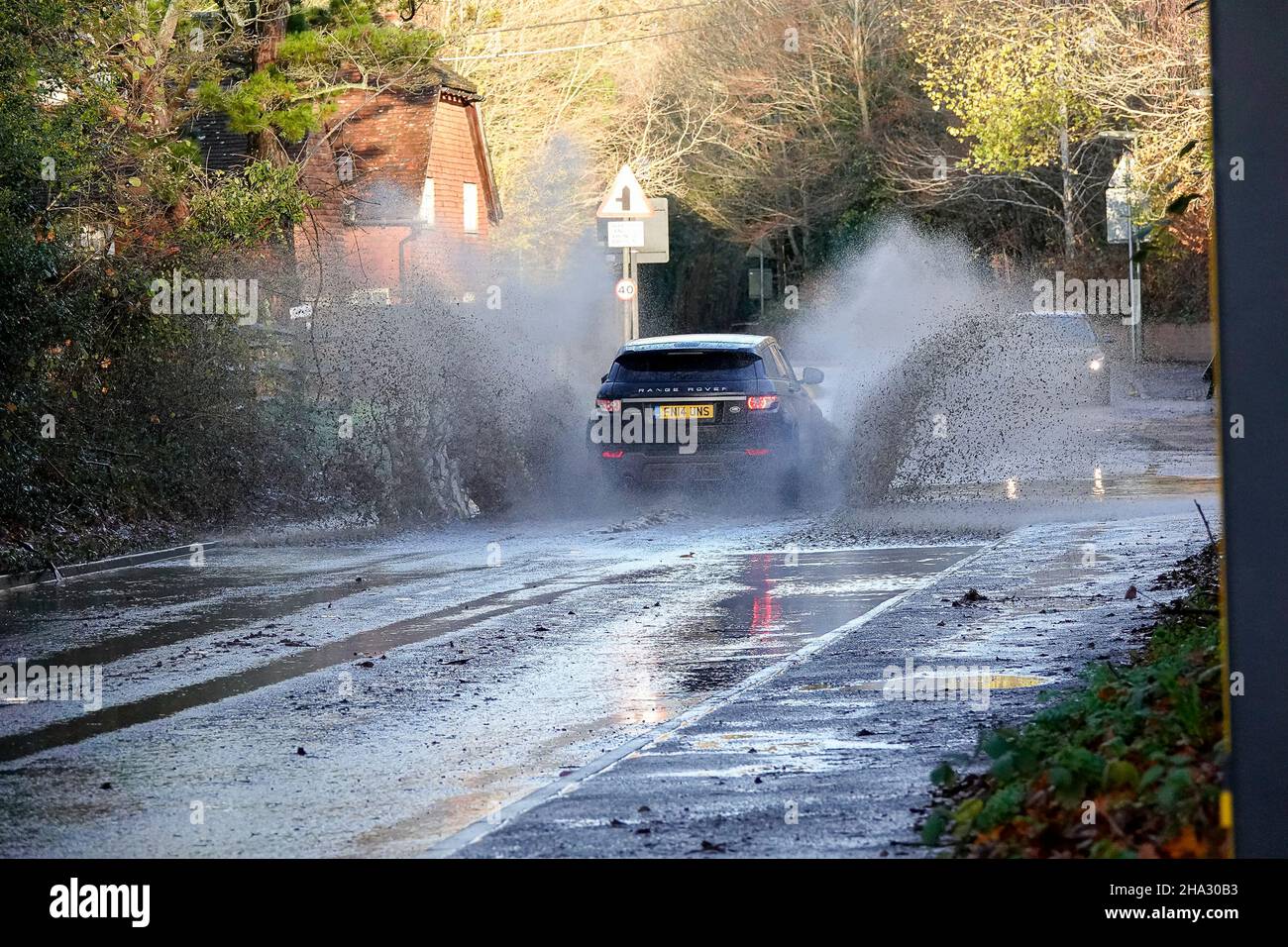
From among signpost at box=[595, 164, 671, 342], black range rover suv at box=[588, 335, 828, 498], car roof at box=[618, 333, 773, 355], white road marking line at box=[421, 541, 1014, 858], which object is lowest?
white road marking line at box=[421, 541, 1014, 858]

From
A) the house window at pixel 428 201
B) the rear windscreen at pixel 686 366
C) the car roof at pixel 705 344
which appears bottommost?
the rear windscreen at pixel 686 366

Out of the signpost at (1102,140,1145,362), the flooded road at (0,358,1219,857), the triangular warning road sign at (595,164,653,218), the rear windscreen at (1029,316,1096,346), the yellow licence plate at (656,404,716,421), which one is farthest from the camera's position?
the rear windscreen at (1029,316,1096,346)

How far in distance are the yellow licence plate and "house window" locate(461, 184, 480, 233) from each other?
30.4 metres

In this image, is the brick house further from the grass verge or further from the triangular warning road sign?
the grass verge

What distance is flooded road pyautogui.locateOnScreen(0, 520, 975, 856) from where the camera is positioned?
23.8 ft

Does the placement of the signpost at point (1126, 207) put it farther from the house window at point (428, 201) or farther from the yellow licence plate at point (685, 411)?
the house window at point (428, 201)

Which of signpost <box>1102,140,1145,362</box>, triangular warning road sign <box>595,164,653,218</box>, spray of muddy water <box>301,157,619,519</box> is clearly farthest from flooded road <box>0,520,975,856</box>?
triangular warning road sign <box>595,164,653,218</box>

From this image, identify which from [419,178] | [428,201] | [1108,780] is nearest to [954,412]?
[1108,780]

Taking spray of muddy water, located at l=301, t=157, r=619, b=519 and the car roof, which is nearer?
the car roof

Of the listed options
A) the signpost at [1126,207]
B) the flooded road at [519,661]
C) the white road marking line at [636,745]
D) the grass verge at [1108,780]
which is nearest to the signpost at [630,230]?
the signpost at [1126,207]

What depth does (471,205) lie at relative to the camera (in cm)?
4797

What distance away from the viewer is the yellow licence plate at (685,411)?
18.2 meters

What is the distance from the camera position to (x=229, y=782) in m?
7.68

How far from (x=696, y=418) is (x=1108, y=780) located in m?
12.5
